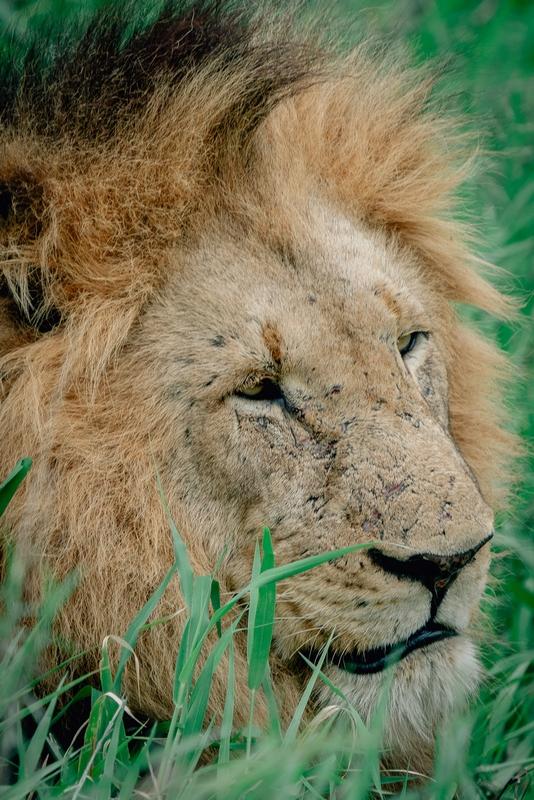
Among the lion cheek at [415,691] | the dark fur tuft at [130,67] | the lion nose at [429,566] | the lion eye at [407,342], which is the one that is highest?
the dark fur tuft at [130,67]

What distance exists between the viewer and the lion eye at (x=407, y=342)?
2.63m

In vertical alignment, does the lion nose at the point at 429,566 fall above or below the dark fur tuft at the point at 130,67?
below

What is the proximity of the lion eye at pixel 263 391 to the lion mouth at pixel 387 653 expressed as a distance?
0.67 m

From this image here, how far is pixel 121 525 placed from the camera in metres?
2.24

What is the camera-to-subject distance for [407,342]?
2.67m

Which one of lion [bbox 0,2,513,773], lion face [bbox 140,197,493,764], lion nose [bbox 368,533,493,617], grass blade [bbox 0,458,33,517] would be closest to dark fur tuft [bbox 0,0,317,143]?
lion [bbox 0,2,513,773]

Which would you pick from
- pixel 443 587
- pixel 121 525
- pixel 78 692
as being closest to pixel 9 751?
pixel 78 692

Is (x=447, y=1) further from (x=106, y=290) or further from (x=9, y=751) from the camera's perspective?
(x=9, y=751)

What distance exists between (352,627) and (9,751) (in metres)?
0.87

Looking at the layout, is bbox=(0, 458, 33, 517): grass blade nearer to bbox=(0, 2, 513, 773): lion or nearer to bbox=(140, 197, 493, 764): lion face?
bbox=(0, 2, 513, 773): lion

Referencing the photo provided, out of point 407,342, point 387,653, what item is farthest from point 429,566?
point 407,342

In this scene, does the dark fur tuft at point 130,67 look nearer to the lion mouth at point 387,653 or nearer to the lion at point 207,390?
the lion at point 207,390

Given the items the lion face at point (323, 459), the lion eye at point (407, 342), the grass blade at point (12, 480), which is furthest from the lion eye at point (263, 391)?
the grass blade at point (12, 480)

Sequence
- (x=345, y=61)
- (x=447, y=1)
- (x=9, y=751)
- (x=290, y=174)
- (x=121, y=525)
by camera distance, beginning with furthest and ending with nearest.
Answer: (x=447, y=1) → (x=345, y=61) → (x=290, y=174) → (x=121, y=525) → (x=9, y=751)
